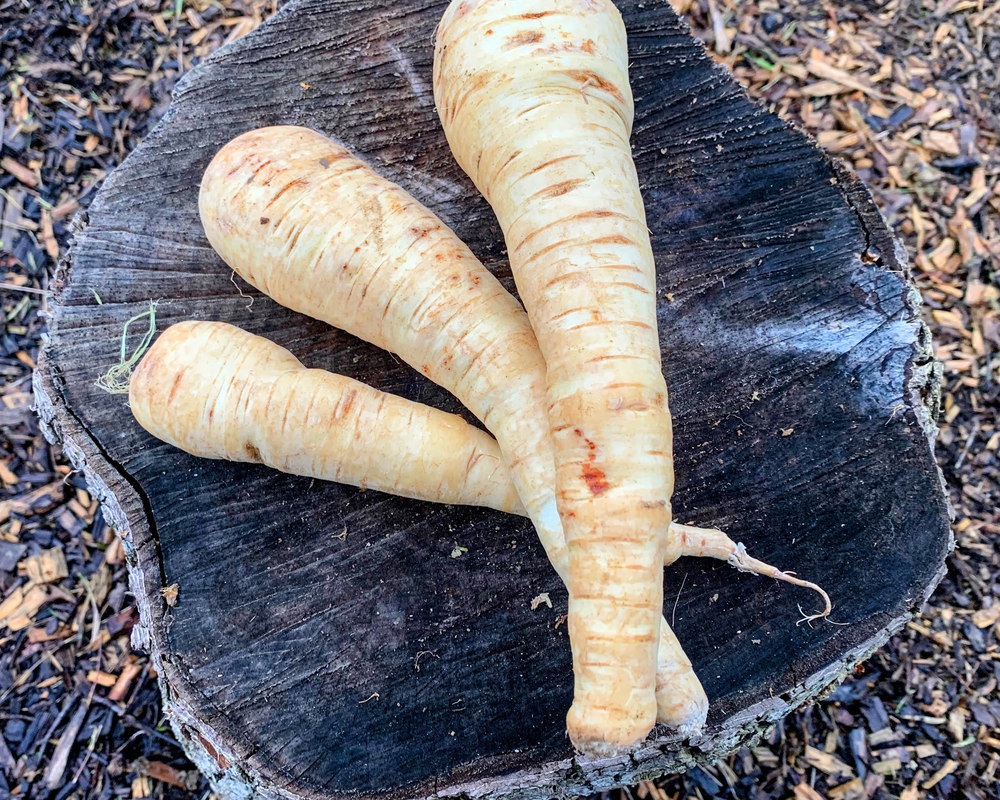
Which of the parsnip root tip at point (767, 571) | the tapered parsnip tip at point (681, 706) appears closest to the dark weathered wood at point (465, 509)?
the parsnip root tip at point (767, 571)

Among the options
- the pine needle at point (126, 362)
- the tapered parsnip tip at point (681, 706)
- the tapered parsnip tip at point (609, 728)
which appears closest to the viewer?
the tapered parsnip tip at point (609, 728)

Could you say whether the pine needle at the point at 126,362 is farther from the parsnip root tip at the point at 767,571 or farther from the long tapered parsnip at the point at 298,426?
the parsnip root tip at the point at 767,571

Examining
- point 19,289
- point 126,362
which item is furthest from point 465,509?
point 19,289

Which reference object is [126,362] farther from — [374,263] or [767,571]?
[767,571]

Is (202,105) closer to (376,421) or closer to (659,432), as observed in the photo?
(376,421)

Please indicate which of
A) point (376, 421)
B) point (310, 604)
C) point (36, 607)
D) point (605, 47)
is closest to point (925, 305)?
point (605, 47)

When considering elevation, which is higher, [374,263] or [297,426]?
[374,263]
